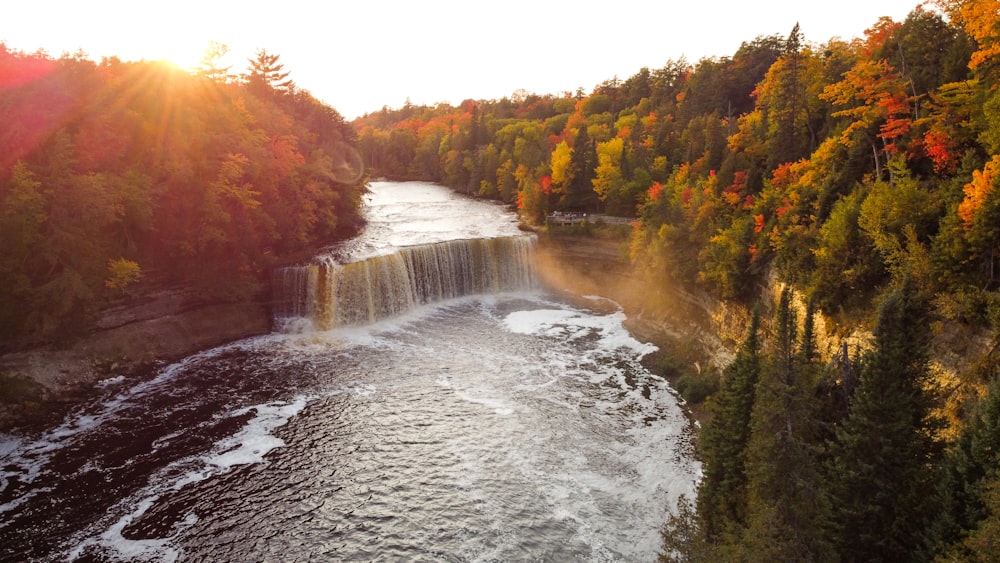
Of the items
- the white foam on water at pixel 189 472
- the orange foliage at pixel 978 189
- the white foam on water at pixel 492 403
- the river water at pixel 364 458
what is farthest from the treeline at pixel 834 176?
the white foam on water at pixel 189 472

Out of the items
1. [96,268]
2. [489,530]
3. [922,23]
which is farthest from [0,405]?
[922,23]

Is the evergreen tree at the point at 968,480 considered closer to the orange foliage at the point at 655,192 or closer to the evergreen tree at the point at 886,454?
the evergreen tree at the point at 886,454

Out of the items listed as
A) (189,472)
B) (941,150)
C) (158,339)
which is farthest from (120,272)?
(941,150)

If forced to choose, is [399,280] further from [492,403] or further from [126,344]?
[126,344]

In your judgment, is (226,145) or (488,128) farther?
(488,128)

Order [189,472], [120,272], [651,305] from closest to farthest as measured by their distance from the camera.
Result: [189,472] → [120,272] → [651,305]

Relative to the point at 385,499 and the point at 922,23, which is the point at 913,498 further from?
the point at 922,23
